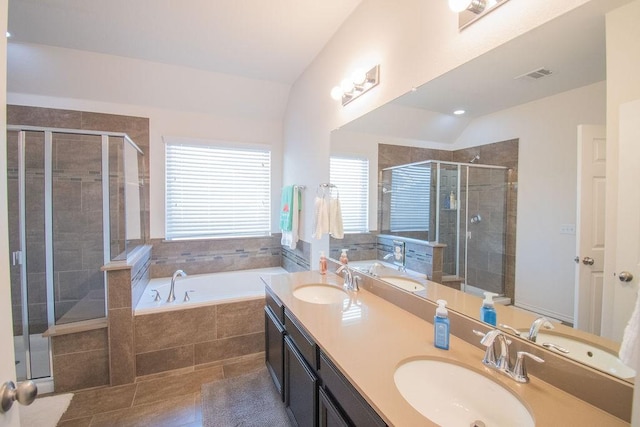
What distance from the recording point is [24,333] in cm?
225

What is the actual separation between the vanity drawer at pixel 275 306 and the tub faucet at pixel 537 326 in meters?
1.26

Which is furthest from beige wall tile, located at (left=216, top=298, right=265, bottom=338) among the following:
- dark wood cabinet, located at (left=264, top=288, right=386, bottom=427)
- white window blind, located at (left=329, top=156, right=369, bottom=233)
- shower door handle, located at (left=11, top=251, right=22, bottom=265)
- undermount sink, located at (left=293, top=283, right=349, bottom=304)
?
shower door handle, located at (left=11, top=251, right=22, bottom=265)

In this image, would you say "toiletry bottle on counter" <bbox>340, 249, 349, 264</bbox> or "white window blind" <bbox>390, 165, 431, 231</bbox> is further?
"toiletry bottle on counter" <bbox>340, 249, 349, 264</bbox>

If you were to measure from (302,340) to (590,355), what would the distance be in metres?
1.10

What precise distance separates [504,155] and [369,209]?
97cm

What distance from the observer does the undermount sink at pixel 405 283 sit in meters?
1.55

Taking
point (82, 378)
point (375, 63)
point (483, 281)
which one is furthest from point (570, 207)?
point (82, 378)

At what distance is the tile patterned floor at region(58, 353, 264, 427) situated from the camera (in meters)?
1.78

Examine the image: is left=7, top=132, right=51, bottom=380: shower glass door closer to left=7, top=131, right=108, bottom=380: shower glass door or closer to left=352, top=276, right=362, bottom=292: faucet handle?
left=7, top=131, right=108, bottom=380: shower glass door

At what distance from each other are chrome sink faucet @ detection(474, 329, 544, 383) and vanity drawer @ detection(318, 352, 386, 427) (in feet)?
1.51

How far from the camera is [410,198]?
5.50 feet

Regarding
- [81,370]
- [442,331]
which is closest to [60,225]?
[81,370]

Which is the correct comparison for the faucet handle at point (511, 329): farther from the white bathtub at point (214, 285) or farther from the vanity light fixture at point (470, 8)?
the white bathtub at point (214, 285)

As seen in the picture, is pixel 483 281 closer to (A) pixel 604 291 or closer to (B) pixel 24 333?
(A) pixel 604 291
